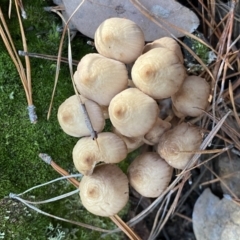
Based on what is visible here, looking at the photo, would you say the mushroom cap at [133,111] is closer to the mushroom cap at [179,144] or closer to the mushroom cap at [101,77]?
the mushroom cap at [101,77]

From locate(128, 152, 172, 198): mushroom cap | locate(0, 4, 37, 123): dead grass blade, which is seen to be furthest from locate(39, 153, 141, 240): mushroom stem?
locate(128, 152, 172, 198): mushroom cap

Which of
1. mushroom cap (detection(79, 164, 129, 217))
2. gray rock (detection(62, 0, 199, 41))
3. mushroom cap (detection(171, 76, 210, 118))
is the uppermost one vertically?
gray rock (detection(62, 0, 199, 41))

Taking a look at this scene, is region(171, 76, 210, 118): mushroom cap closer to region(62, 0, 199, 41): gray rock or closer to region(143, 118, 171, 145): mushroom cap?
region(143, 118, 171, 145): mushroom cap

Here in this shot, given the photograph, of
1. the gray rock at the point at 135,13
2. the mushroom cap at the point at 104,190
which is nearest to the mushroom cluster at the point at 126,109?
the mushroom cap at the point at 104,190

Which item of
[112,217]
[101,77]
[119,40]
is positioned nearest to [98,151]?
[101,77]

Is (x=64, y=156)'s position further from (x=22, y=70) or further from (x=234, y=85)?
(x=234, y=85)

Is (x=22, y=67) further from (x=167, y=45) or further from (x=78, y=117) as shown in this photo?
(x=167, y=45)
